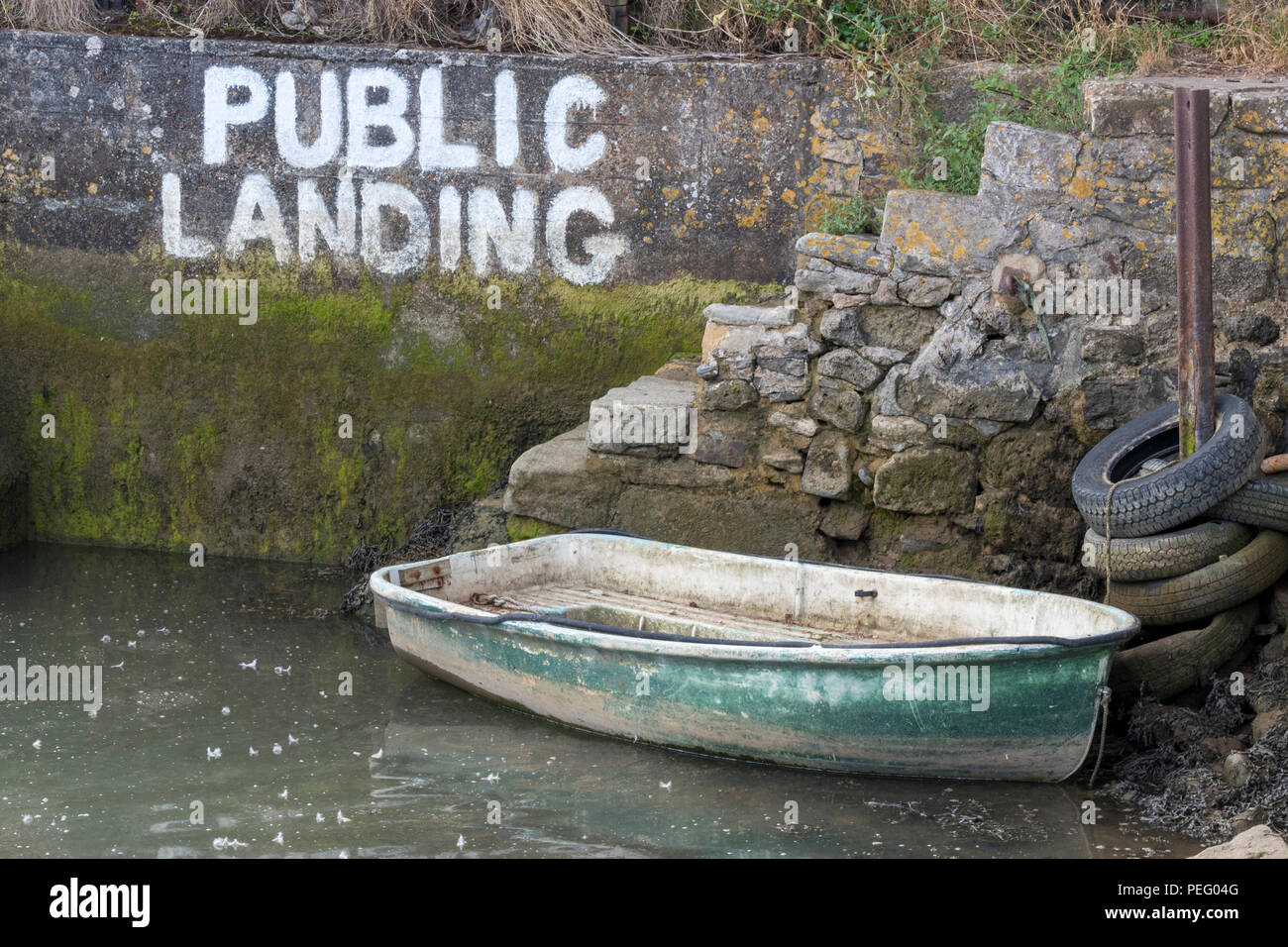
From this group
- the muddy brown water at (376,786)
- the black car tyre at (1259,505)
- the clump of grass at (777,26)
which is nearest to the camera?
the muddy brown water at (376,786)

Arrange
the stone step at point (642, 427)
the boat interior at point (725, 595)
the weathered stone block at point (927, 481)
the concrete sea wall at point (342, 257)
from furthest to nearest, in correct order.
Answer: the concrete sea wall at point (342, 257)
the stone step at point (642, 427)
the weathered stone block at point (927, 481)
the boat interior at point (725, 595)

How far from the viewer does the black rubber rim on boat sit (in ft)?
20.2

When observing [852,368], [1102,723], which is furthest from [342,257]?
[1102,723]

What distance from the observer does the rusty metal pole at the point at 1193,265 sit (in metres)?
6.30

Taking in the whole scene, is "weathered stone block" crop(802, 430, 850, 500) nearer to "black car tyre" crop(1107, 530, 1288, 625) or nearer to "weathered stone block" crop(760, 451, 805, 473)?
"weathered stone block" crop(760, 451, 805, 473)

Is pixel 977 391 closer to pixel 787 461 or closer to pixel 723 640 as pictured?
pixel 787 461

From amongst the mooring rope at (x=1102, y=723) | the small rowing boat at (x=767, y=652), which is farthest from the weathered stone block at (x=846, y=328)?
the mooring rope at (x=1102, y=723)

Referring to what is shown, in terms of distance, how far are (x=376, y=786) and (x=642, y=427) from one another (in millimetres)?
2495

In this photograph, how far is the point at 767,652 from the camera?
593 cm

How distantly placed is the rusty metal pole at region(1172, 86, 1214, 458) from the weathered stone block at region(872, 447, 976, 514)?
1133mm

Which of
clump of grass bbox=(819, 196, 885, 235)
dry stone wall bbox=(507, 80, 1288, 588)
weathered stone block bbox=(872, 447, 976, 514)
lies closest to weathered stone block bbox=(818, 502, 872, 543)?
dry stone wall bbox=(507, 80, 1288, 588)

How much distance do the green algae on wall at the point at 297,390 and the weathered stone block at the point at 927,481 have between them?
1.88 meters

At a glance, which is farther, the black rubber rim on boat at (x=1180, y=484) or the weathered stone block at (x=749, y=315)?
the weathered stone block at (x=749, y=315)

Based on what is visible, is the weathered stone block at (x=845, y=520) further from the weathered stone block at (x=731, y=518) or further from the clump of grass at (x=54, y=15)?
the clump of grass at (x=54, y=15)
